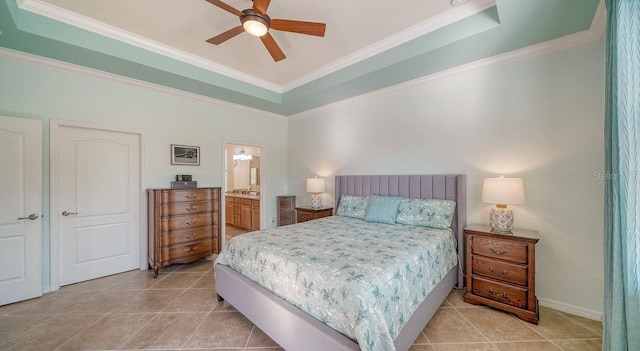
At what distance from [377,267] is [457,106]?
2.53m

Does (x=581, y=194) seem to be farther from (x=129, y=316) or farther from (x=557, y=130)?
(x=129, y=316)

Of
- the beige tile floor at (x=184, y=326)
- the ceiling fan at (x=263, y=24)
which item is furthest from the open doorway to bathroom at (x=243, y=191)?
the ceiling fan at (x=263, y=24)

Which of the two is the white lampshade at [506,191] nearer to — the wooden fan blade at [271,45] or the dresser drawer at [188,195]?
the wooden fan blade at [271,45]

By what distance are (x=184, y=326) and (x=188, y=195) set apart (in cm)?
188

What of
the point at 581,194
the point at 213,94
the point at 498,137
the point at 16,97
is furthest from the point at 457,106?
the point at 16,97

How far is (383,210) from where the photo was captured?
10.7 ft

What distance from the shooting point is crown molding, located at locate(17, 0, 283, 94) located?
238 cm

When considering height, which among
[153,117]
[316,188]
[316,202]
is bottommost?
[316,202]

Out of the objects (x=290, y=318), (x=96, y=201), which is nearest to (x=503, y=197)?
(x=290, y=318)

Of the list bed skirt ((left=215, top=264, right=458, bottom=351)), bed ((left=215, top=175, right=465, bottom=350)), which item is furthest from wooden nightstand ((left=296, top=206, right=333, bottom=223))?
bed skirt ((left=215, top=264, right=458, bottom=351))

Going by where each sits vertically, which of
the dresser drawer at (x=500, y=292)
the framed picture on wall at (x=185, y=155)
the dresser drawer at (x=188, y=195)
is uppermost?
the framed picture on wall at (x=185, y=155)

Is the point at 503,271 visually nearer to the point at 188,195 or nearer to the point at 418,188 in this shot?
the point at 418,188

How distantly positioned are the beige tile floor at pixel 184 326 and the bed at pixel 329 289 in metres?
0.17

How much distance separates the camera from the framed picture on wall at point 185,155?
3895 mm
